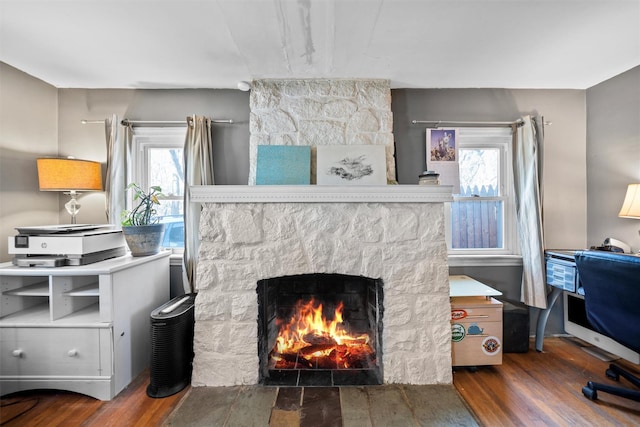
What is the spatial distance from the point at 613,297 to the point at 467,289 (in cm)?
78

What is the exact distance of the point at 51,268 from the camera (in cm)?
180

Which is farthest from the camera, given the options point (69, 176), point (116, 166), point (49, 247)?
point (116, 166)

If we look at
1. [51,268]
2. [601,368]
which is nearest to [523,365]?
[601,368]

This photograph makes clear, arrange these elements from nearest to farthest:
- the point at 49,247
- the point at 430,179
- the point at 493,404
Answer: the point at 493,404 → the point at 49,247 → the point at 430,179

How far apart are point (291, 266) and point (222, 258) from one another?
45 centimetres

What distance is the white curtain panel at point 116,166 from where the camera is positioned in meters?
2.47

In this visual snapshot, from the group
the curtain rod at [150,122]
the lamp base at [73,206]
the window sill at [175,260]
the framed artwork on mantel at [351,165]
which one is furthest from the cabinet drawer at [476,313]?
the lamp base at [73,206]

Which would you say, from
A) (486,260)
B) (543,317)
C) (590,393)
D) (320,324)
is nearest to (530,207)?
(486,260)

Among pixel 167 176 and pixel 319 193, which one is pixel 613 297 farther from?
pixel 167 176

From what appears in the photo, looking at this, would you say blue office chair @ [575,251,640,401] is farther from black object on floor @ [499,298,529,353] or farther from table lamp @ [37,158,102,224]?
table lamp @ [37,158,102,224]

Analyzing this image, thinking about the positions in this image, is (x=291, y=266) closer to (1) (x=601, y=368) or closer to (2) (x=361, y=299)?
(2) (x=361, y=299)

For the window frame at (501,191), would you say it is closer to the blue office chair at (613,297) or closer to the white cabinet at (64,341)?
the blue office chair at (613,297)

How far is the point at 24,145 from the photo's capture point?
227 centimetres

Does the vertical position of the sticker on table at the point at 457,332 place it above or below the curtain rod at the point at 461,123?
below
